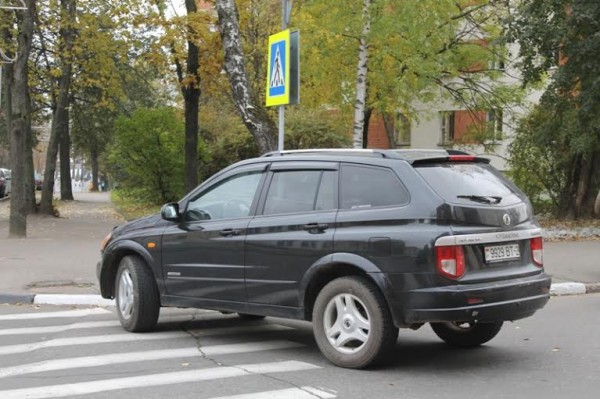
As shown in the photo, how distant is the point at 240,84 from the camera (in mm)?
13578

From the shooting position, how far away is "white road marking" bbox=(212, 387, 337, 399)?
17.0ft

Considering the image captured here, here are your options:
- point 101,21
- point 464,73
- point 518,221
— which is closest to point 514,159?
point 464,73

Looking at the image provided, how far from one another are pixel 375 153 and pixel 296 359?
198cm

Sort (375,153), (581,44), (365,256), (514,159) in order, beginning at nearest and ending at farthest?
(365,256) < (375,153) < (581,44) < (514,159)

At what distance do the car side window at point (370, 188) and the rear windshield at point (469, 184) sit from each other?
243 millimetres

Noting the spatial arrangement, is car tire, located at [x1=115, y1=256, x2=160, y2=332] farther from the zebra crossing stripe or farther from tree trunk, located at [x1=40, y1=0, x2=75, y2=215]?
tree trunk, located at [x1=40, y1=0, x2=75, y2=215]

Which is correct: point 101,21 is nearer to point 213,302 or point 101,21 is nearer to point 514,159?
point 514,159

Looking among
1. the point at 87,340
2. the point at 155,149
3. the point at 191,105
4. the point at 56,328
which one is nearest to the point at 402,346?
the point at 87,340

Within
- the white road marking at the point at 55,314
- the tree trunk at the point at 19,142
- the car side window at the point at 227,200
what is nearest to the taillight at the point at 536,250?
the car side window at the point at 227,200

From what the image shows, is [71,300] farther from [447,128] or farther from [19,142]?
[447,128]

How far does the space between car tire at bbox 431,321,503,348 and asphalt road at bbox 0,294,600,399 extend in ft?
0.38

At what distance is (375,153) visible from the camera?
20.5 feet

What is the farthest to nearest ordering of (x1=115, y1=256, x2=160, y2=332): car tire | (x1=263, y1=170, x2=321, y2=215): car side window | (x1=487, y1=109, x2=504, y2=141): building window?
(x1=487, y1=109, x2=504, y2=141): building window
(x1=115, y1=256, x2=160, y2=332): car tire
(x1=263, y1=170, x2=321, y2=215): car side window

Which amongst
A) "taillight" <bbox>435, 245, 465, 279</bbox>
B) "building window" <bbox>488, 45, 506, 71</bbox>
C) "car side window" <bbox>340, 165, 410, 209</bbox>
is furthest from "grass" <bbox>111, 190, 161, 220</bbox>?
"taillight" <bbox>435, 245, 465, 279</bbox>
